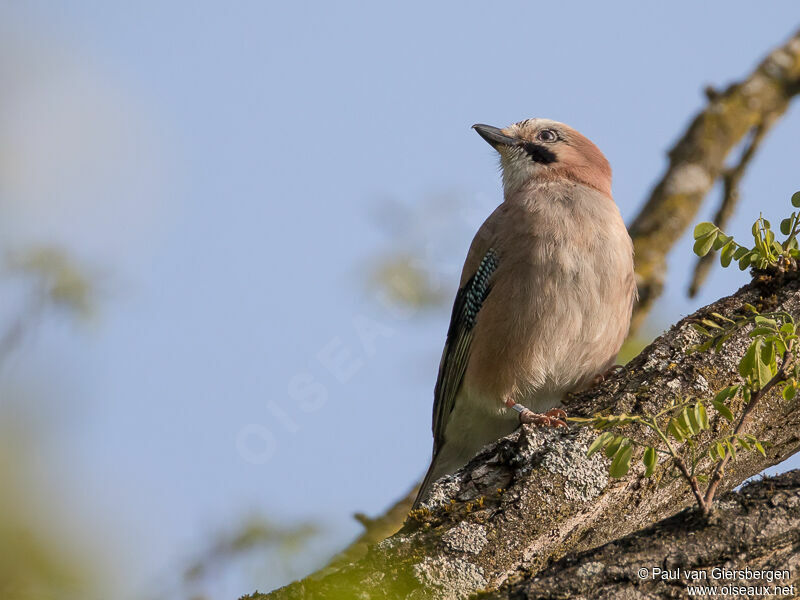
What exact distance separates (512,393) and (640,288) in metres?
1.49

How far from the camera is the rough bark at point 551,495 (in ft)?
12.5

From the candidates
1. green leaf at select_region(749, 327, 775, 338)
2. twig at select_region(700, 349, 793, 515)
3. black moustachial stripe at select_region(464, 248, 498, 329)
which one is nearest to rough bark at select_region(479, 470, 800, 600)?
twig at select_region(700, 349, 793, 515)

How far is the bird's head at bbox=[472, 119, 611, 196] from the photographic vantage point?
838 cm

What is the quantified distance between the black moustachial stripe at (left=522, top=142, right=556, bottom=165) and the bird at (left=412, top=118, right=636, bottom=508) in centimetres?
86

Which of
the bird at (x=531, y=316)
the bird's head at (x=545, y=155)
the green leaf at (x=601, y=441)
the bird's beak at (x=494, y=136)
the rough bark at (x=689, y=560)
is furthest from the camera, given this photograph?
the bird's beak at (x=494, y=136)

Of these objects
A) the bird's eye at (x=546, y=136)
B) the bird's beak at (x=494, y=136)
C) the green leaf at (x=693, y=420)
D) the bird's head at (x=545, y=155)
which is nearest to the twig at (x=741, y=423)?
the green leaf at (x=693, y=420)

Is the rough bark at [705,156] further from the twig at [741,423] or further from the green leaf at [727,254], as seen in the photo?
the twig at [741,423]

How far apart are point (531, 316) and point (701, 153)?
220cm

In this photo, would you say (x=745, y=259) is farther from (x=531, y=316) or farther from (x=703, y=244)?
(x=531, y=316)

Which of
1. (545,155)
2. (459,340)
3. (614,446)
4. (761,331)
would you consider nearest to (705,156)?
(545,155)

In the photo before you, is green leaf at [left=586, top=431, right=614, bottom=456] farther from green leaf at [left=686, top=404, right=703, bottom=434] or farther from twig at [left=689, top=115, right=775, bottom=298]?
twig at [left=689, top=115, right=775, bottom=298]

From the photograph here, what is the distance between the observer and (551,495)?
414 cm

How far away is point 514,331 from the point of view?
23.3 ft

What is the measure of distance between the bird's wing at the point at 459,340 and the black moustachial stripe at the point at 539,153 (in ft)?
5.09
